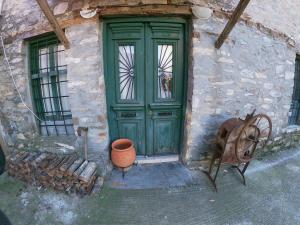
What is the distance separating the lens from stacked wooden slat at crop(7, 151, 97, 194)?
2.55 meters

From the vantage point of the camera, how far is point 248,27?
3033 mm

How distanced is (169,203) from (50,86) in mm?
2680

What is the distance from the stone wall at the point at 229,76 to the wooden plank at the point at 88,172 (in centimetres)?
148

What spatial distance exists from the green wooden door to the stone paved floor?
71 cm

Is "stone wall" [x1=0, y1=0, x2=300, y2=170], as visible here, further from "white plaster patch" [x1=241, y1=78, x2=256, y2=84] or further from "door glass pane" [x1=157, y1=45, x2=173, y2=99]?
"door glass pane" [x1=157, y1=45, x2=173, y2=99]

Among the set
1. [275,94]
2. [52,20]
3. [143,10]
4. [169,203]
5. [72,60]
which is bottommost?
[169,203]

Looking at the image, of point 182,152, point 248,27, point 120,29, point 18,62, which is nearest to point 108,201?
point 182,152

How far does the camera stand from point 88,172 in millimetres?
2607

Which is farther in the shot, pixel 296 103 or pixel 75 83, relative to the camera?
pixel 296 103

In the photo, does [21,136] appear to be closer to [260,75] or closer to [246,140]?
[246,140]

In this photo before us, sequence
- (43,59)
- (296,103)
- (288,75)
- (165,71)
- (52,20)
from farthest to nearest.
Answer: (296,103), (288,75), (43,59), (165,71), (52,20)

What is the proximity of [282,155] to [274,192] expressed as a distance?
133 centimetres

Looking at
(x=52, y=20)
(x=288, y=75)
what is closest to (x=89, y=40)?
(x=52, y=20)

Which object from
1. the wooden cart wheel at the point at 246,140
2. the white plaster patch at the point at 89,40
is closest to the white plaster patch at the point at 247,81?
the wooden cart wheel at the point at 246,140
